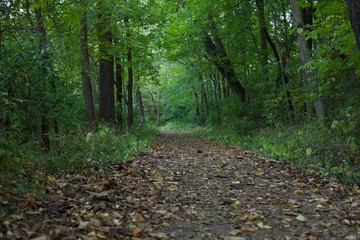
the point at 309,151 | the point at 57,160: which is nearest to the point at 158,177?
→ the point at 57,160

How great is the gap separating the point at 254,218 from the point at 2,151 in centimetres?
313

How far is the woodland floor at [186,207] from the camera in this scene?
3.35 meters

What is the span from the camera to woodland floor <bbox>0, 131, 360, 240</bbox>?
335 centimetres

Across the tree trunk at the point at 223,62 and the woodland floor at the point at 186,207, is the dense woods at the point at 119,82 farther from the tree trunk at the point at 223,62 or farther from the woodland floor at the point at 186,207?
the tree trunk at the point at 223,62

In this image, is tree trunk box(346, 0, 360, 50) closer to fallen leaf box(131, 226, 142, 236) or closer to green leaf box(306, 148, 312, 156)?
green leaf box(306, 148, 312, 156)

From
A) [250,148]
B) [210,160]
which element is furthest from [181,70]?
[210,160]

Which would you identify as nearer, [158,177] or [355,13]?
[355,13]

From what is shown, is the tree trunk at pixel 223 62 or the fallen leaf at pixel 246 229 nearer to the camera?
the fallen leaf at pixel 246 229

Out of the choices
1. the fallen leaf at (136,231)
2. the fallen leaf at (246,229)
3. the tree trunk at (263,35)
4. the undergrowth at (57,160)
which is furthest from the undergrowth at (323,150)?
the tree trunk at (263,35)

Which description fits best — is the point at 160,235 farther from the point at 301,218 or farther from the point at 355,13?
the point at 355,13

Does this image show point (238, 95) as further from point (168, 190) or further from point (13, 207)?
point (13, 207)

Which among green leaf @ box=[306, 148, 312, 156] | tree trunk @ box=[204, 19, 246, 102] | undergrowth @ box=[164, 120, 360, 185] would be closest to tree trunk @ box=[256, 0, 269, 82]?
tree trunk @ box=[204, 19, 246, 102]

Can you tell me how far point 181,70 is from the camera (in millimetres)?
31141

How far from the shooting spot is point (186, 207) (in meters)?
4.44
